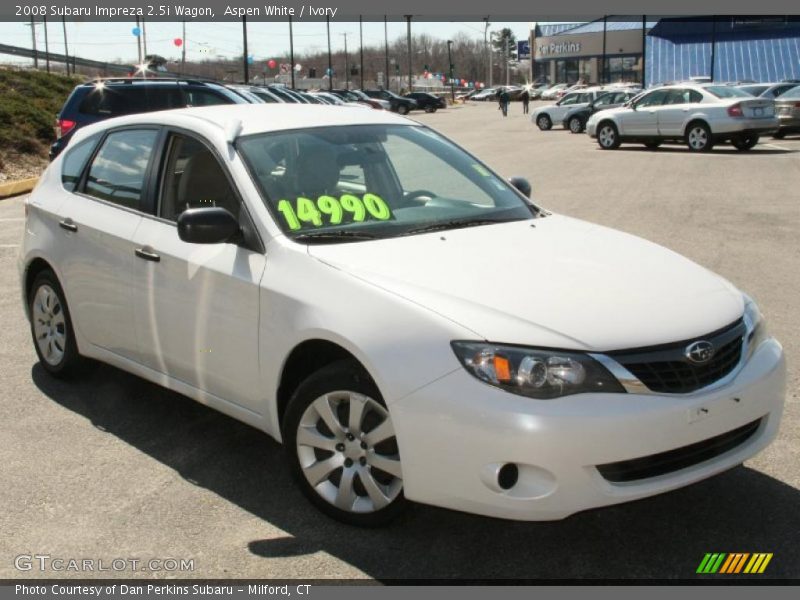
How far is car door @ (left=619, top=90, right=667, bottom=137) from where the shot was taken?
2425 centimetres

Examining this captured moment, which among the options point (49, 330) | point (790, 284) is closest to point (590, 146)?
point (790, 284)

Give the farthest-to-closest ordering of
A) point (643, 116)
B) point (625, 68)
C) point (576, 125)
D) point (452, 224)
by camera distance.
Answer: point (625, 68) < point (576, 125) < point (643, 116) < point (452, 224)

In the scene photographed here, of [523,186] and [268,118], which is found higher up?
[268,118]

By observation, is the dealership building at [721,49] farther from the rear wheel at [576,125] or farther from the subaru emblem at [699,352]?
the subaru emblem at [699,352]

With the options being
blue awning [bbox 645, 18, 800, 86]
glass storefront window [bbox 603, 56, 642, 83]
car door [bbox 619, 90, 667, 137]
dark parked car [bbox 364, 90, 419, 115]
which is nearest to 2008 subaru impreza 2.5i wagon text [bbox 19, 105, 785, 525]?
car door [bbox 619, 90, 667, 137]

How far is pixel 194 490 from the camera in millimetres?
4340

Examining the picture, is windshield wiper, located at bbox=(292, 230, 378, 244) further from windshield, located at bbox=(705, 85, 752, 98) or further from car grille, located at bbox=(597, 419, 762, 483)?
windshield, located at bbox=(705, 85, 752, 98)

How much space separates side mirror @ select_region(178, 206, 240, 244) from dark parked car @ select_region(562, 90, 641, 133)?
98.7 ft

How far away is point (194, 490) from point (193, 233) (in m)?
1.13

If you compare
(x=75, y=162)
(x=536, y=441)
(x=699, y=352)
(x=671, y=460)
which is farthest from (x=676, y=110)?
(x=536, y=441)

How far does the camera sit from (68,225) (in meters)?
5.43

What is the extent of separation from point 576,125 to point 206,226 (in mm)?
31687

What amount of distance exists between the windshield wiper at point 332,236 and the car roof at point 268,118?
78 centimetres

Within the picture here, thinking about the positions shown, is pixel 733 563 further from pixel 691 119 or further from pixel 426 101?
pixel 426 101
